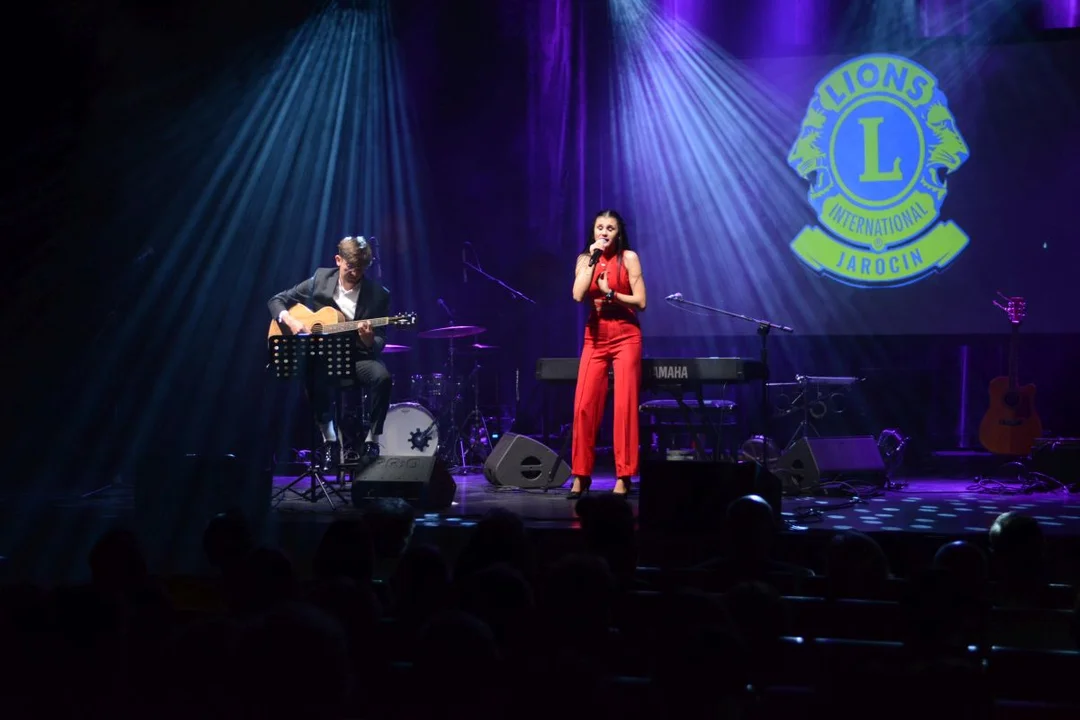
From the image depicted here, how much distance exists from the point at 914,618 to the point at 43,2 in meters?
6.71

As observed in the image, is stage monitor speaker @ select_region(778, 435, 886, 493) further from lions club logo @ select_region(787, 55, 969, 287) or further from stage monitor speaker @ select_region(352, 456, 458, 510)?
stage monitor speaker @ select_region(352, 456, 458, 510)

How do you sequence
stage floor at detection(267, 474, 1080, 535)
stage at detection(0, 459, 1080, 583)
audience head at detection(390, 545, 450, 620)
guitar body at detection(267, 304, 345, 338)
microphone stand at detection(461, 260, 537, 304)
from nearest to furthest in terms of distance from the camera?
audience head at detection(390, 545, 450, 620) < stage at detection(0, 459, 1080, 583) < stage floor at detection(267, 474, 1080, 535) < guitar body at detection(267, 304, 345, 338) < microphone stand at detection(461, 260, 537, 304)

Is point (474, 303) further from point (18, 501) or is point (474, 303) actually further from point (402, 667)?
point (402, 667)

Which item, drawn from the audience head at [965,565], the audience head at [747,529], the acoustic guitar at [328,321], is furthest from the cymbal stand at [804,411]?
the audience head at [965,565]

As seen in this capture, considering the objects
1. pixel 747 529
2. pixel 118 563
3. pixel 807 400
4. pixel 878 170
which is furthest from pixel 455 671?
pixel 878 170

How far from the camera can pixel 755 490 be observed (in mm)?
4602

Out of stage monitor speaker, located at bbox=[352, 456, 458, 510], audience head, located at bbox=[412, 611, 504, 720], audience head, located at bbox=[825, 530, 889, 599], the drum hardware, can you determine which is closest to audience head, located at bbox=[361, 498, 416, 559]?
audience head, located at bbox=[825, 530, 889, 599]

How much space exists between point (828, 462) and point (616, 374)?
194 cm

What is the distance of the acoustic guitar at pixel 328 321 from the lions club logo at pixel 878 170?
422 centimetres

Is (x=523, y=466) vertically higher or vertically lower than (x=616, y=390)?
lower

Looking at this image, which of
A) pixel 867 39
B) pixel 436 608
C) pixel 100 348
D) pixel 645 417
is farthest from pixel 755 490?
pixel 867 39

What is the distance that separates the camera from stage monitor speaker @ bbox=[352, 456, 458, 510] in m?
5.91

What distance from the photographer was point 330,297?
7297 mm

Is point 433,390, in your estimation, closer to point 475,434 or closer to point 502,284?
point 475,434
